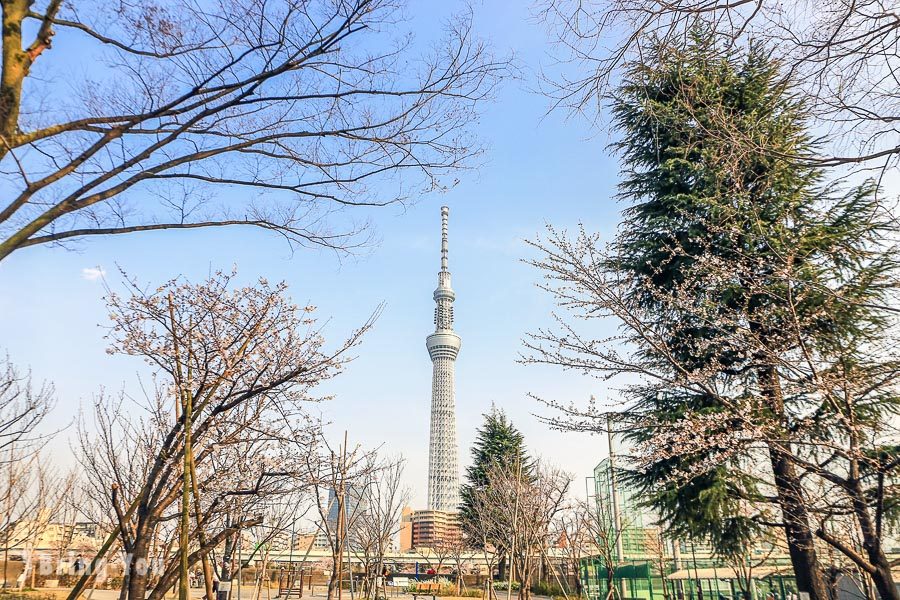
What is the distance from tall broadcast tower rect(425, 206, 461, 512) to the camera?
7362 cm

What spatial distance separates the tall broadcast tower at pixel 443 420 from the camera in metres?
73.6

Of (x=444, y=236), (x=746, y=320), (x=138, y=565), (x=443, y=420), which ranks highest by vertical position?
(x=444, y=236)

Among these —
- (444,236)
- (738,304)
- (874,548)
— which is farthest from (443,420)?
(874,548)

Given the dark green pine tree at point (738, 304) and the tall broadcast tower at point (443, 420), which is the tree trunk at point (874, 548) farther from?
the tall broadcast tower at point (443, 420)

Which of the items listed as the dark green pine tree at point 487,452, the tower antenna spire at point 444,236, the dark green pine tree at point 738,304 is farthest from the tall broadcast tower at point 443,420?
the dark green pine tree at point 738,304

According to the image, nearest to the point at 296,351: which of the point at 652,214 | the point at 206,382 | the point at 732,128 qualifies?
the point at 206,382

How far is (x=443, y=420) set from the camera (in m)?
74.8

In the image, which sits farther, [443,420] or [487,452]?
[443,420]

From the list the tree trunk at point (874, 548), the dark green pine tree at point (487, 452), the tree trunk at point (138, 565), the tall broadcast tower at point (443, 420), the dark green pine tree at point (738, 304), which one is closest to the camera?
the tree trunk at point (138, 565)

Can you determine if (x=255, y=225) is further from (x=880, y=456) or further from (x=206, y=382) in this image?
(x=880, y=456)

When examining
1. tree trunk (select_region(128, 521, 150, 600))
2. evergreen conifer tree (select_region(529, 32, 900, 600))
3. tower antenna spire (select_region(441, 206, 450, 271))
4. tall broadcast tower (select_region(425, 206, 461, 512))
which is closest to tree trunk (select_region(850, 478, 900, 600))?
evergreen conifer tree (select_region(529, 32, 900, 600))

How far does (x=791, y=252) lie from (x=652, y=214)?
7.26 metres

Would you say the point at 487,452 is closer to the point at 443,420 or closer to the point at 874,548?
the point at 874,548

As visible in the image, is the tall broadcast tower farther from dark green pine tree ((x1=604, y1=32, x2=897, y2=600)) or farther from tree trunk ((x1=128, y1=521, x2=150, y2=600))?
tree trunk ((x1=128, y1=521, x2=150, y2=600))
